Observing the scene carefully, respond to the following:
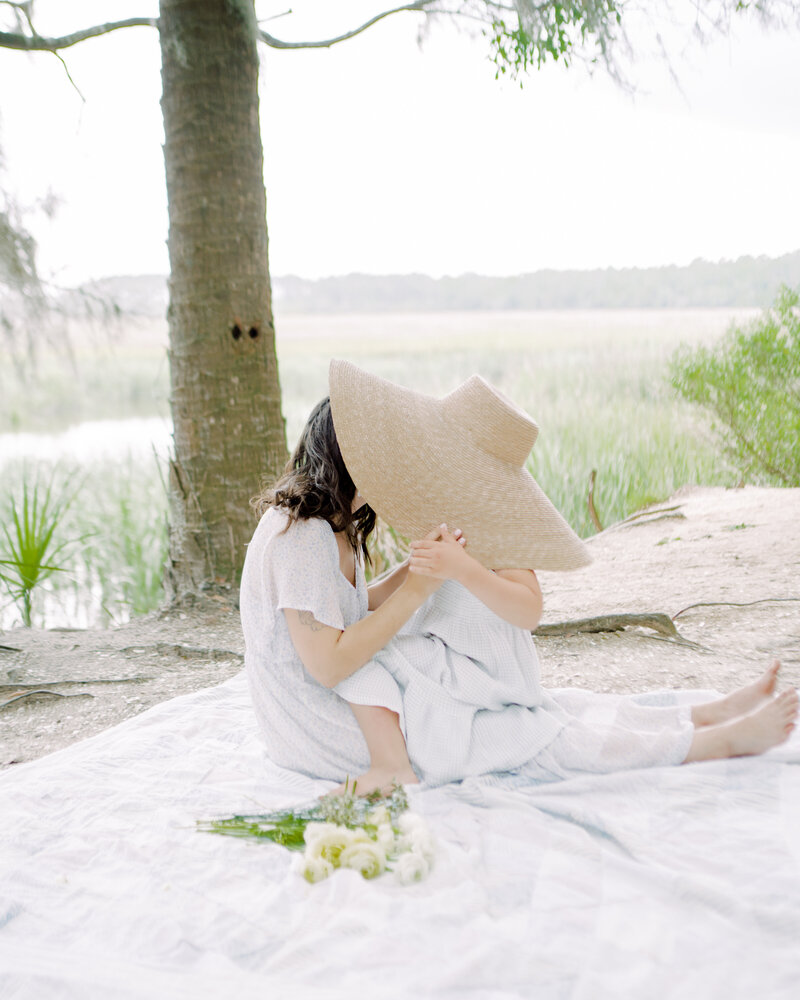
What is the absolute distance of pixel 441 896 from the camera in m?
1.22

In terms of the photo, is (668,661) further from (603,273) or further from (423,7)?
(603,273)

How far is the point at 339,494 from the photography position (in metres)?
1.58

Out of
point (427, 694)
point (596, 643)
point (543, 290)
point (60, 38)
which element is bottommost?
point (596, 643)

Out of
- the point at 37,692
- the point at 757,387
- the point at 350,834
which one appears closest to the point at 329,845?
the point at 350,834

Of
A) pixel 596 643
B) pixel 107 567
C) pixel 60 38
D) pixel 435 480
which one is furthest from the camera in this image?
pixel 107 567

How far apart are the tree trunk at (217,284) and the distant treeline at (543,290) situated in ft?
14.3

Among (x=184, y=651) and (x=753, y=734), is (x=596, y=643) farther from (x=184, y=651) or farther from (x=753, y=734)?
(x=184, y=651)

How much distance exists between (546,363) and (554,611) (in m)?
4.13

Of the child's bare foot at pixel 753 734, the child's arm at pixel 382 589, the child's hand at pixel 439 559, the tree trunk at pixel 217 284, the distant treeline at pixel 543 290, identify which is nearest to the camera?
the child's hand at pixel 439 559

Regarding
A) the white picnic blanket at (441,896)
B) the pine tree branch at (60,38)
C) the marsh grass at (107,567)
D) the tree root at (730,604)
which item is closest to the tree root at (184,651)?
the white picnic blanket at (441,896)

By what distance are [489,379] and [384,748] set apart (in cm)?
553

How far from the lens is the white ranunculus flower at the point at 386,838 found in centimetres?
130

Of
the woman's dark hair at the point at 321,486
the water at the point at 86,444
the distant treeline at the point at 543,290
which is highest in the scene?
the distant treeline at the point at 543,290

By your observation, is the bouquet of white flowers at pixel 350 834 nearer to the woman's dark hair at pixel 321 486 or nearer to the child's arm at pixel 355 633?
the child's arm at pixel 355 633
